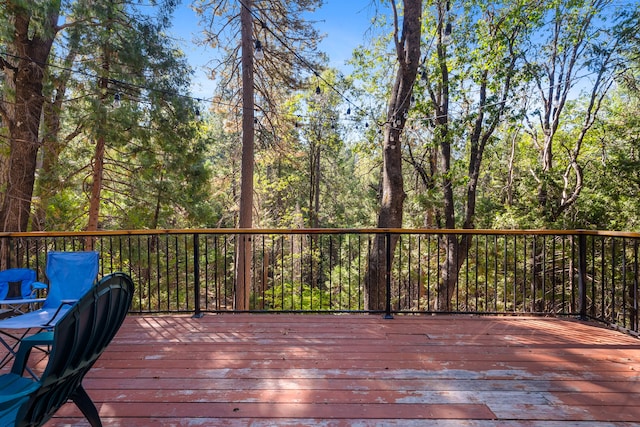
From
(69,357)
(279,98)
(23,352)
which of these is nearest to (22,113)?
(279,98)

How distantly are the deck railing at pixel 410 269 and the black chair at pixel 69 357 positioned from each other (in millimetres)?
1746

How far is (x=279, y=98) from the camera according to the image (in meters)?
9.38

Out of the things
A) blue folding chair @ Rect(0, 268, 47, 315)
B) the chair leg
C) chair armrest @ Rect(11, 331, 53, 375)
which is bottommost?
the chair leg

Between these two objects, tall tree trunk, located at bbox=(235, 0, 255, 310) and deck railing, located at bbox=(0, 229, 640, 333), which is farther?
tall tree trunk, located at bbox=(235, 0, 255, 310)

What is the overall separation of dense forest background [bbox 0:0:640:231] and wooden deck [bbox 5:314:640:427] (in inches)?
145

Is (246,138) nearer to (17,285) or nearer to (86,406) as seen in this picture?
(17,285)

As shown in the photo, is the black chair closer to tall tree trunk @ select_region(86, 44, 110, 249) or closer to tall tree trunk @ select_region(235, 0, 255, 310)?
tall tree trunk @ select_region(235, 0, 255, 310)

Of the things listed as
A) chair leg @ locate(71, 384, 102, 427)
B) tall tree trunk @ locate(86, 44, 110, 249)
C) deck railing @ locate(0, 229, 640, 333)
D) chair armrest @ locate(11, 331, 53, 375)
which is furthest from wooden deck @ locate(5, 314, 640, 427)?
tall tree trunk @ locate(86, 44, 110, 249)

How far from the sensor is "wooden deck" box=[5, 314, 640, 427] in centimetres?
181

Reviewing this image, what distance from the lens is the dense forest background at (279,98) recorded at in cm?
643

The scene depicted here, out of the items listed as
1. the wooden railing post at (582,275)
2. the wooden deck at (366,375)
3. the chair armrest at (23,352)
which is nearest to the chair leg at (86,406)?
the wooden deck at (366,375)

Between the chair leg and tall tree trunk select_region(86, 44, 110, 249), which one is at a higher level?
tall tree trunk select_region(86, 44, 110, 249)

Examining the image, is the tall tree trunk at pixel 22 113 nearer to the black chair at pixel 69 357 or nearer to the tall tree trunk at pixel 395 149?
the tall tree trunk at pixel 395 149

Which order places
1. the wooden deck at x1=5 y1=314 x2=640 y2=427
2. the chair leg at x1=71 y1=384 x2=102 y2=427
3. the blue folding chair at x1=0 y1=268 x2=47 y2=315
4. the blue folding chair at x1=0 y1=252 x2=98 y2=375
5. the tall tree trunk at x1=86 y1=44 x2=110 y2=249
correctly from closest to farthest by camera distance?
the chair leg at x1=71 y1=384 x2=102 y2=427, the wooden deck at x1=5 y1=314 x2=640 y2=427, the blue folding chair at x1=0 y1=268 x2=47 y2=315, the blue folding chair at x1=0 y1=252 x2=98 y2=375, the tall tree trunk at x1=86 y1=44 x2=110 y2=249
